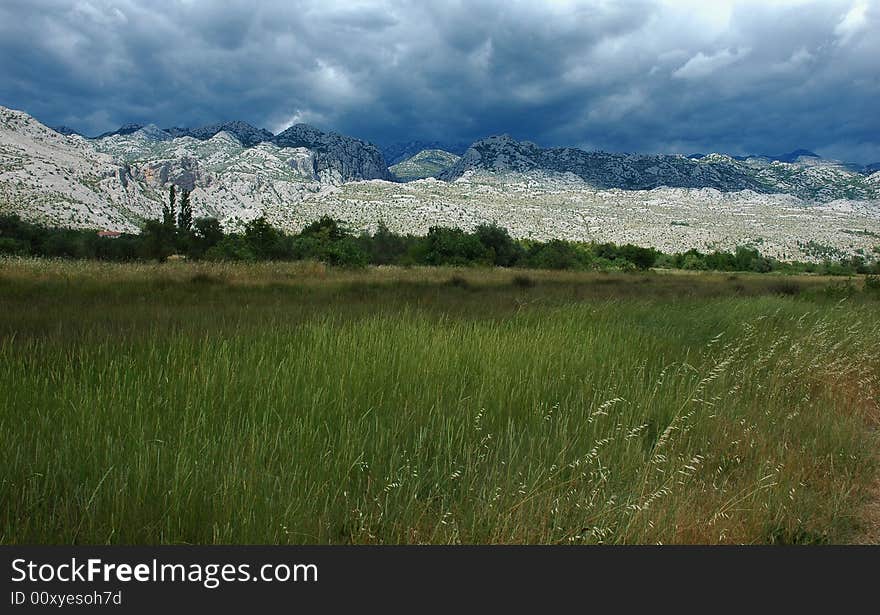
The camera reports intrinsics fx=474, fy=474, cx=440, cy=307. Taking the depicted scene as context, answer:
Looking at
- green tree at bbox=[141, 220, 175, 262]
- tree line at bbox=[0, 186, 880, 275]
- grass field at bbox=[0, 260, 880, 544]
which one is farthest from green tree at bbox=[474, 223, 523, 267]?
grass field at bbox=[0, 260, 880, 544]

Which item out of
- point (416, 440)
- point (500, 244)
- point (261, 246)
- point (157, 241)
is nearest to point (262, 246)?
point (261, 246)

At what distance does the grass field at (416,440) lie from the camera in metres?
2.30

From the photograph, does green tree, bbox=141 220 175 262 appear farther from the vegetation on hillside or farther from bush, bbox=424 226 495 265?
bush, bbox=424 226 495 265

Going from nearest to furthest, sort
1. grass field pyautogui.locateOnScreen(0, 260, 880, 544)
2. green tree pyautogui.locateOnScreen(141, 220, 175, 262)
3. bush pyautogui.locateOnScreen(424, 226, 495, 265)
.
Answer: grass field pyautogui.locateOnScreen(0, 260, 880, 544)
green tree pyautogui.locateOnScreen(141, 220, 175, 262)
bush pyautogui.locateOnScreen(424, 226, 495, 265)

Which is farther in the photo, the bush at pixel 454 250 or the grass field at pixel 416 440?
the bush at pixel 454 250

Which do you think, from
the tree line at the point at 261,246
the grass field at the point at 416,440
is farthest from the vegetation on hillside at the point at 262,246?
the grass field at the point at 416,440

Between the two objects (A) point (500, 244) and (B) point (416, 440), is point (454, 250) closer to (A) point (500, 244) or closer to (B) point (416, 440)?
(A) point (500, 244)

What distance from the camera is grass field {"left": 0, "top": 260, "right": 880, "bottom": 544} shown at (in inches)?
90.7

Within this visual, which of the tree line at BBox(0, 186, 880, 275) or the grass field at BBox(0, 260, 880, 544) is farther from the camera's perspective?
the tree line at BBox(0, 186, 880, 275)

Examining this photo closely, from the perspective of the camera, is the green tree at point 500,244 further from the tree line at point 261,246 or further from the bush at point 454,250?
the bush at point 454,250

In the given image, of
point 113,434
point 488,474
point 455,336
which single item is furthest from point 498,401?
point 113,434

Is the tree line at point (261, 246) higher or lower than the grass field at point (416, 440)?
higher

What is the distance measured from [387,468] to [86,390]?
2284 millimetres

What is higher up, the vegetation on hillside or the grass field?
the vegetation on hillside
